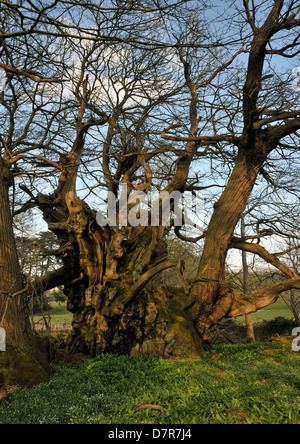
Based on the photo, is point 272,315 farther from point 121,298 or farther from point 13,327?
point 13,327

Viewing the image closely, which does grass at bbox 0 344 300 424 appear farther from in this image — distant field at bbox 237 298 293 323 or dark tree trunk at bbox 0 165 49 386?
distant field at bbox 237 298 293 323

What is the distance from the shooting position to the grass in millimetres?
3869

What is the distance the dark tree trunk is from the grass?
0.30 m

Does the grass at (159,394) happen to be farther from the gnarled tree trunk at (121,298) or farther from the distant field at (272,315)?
the distant field at (272,315)

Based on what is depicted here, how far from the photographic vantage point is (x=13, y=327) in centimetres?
542

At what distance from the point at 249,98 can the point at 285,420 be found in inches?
260

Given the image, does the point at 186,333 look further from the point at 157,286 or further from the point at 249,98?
the point at 249,98

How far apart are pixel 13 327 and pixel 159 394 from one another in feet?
8.60

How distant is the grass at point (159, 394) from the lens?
387 centimetres

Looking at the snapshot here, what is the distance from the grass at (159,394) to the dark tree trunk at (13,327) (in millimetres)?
303

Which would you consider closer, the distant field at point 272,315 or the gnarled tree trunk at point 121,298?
the gnarled tree trunk at point 121,298

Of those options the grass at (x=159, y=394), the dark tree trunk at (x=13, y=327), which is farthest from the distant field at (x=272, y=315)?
the dark tree trunk at (x=13, y=327)

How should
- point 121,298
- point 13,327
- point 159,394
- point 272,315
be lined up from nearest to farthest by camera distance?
point 159,394, point 13,327, point 121,298, point 272,315

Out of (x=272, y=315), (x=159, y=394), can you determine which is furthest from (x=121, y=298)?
(x=272, y=315)
